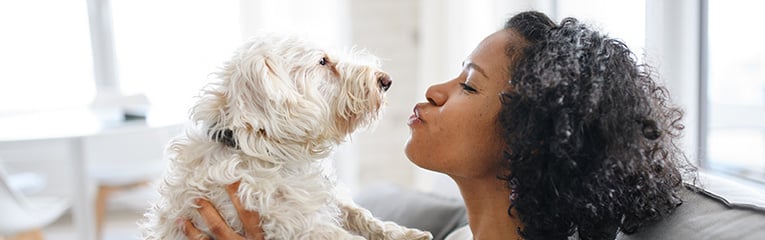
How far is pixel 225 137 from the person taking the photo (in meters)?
1.45

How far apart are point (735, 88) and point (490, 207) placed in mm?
1504

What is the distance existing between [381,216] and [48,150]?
133 inches

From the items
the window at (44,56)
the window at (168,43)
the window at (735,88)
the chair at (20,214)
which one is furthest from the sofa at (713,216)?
the window at (44,56)

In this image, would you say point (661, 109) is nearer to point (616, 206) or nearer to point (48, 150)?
point (616, 206)

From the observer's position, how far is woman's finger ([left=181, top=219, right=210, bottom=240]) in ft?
4.58

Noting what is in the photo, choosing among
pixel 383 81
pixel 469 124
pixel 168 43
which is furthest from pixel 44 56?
pixel 469 124

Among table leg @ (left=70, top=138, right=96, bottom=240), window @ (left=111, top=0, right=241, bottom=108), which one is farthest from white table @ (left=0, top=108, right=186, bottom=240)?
window @ (left=111, top=0, right=241, bottom=108)

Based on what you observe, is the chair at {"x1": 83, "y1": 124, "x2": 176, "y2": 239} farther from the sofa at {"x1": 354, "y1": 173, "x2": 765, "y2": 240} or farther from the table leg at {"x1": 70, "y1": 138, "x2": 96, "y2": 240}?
the sofa at {"x1": 354, "y1": 173, "x2": 765, "y2": 240}

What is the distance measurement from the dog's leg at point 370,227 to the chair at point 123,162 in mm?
2186

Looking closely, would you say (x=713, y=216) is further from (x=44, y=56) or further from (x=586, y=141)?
(x=44, y=56)

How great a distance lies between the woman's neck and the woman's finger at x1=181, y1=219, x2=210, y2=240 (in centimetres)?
51

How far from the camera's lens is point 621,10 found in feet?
7.59

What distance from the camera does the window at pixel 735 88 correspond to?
2.31 meters

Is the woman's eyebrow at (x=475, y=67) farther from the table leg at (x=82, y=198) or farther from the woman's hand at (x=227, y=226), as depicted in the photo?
the table leg at (x=82, y=198)
